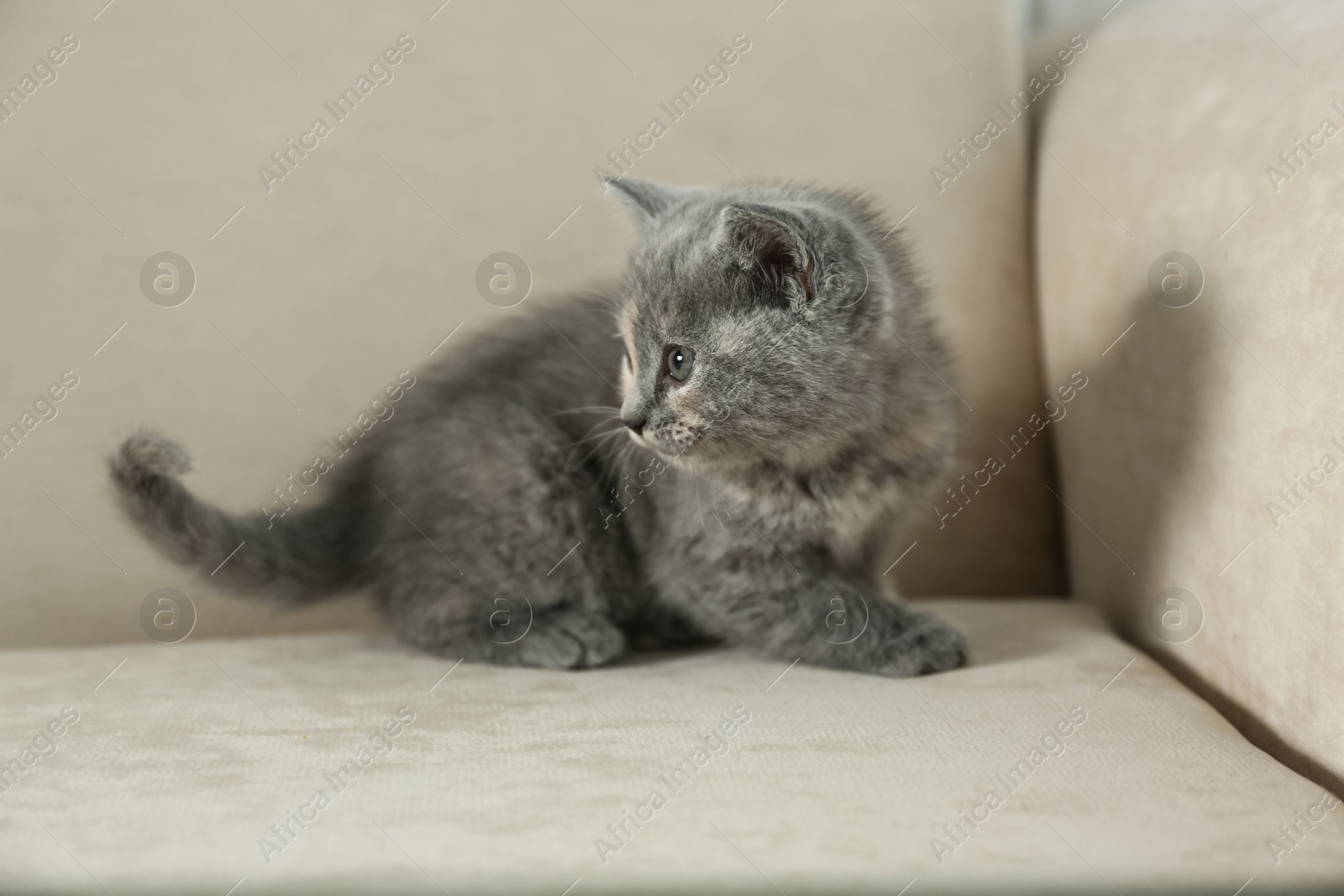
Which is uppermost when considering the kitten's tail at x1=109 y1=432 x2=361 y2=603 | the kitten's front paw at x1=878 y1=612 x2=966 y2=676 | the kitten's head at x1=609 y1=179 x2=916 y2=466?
the kitten's tail at x1=109 y1=432 x2=361 y2=603

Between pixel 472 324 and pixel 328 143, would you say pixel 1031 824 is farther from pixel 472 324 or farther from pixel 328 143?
pixel 328 143

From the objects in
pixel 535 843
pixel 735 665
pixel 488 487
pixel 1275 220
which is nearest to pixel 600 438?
pixel 488 487

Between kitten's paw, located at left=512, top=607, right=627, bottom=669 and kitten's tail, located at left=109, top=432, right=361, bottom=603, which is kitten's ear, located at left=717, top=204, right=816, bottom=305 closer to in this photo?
kitten's paw, located at left=512, top=607, right=627, bottom=669

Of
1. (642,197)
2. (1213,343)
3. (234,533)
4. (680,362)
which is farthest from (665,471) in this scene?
(1213,343)

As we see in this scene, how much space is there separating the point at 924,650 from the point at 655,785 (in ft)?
1.73

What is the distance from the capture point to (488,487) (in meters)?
1.54

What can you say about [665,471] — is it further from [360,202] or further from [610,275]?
[360,202]

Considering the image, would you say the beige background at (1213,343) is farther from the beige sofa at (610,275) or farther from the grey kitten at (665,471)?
the grey kitten at (665,471)

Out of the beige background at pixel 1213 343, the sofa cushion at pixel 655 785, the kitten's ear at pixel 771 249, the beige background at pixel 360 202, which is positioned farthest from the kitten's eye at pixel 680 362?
the beige background at pixel 1213 343

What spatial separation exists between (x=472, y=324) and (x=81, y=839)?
3.50 ft

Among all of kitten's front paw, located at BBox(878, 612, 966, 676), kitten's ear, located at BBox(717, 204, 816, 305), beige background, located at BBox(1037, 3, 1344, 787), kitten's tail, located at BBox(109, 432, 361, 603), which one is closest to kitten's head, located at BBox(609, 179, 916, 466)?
kitten's ear, located at BBox(717, 204, 816, 305)

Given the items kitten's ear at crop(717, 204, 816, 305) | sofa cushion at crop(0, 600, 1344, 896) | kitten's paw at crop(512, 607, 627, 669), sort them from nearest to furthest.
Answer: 1. sofa cushion at crop(0, 600, 1344, 896)
2. kitten's ear at crop(717, 204, 816, 305)
3. kitten's paw at crop(512, 607, 627, 669)

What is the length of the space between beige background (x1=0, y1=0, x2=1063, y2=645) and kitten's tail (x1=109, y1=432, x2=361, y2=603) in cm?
20

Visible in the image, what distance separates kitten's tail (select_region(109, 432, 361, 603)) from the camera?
4.50 ft
